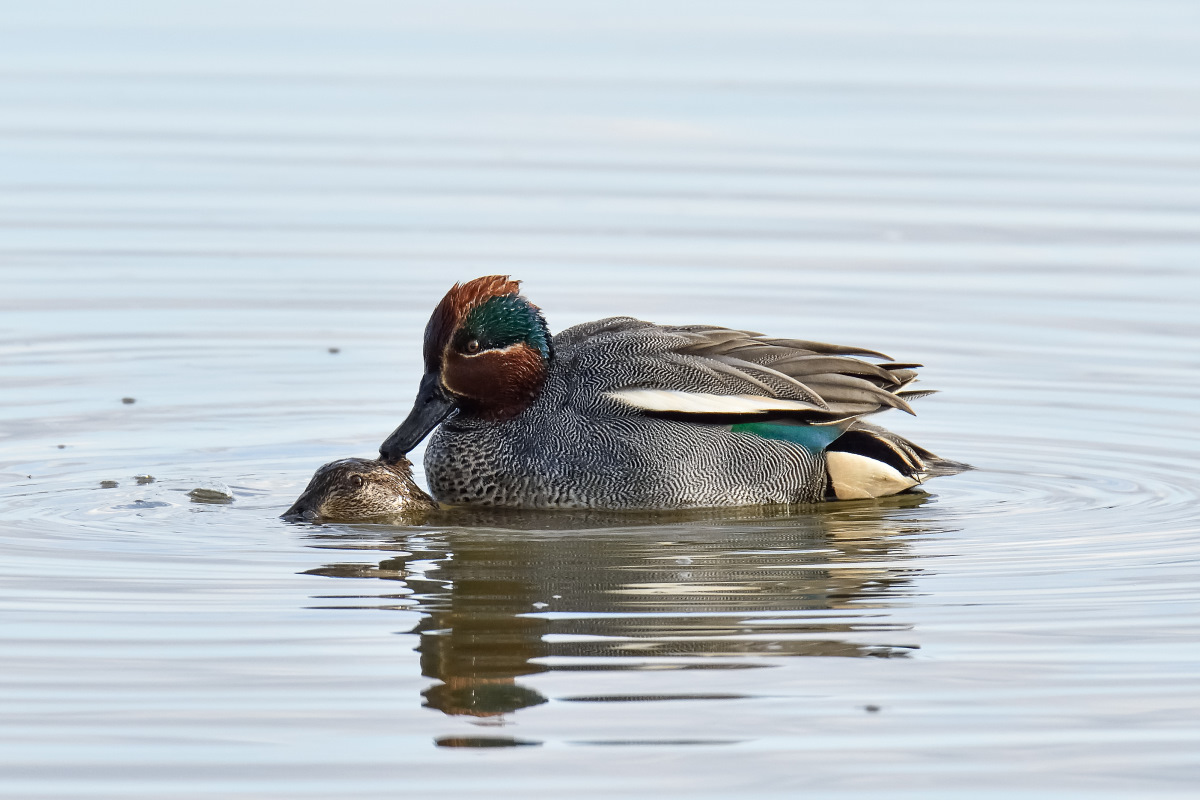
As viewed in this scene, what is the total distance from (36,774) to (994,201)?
43.7 feet

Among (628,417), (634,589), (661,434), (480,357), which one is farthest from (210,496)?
(634,589)

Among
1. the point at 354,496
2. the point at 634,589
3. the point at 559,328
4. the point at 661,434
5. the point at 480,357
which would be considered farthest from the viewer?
the point at 559,328

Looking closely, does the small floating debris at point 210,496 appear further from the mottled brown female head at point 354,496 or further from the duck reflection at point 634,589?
the duck reflection at point 634,589

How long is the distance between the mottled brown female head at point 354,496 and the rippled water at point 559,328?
22 cm

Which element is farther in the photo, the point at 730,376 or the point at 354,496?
the point at 730,376

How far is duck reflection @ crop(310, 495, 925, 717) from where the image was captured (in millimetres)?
8008

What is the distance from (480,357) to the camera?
10.9 meters

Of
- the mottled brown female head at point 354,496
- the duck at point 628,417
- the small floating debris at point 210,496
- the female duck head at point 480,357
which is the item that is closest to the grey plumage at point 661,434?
the duck at point 628,417

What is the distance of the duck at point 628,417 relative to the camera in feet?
35.4

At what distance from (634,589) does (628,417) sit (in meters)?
1.83

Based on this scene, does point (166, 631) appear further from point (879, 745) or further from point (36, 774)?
point (879, 745)

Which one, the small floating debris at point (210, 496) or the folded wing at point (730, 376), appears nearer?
the small floating debris at point (210, 496)

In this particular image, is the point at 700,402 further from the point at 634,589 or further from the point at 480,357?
the point at 634,589

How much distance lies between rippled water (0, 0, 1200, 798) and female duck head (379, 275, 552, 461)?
2.31 feet
